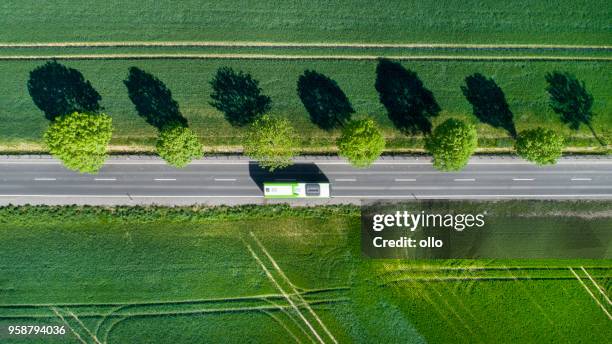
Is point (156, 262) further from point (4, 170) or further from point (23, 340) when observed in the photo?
point (4, 170)

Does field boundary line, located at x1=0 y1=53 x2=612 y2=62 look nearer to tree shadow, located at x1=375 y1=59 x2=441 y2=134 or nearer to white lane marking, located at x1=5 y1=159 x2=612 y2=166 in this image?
tree shadow, located at x1=375 y1=59 x2=441 y2=134

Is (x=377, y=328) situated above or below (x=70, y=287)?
below

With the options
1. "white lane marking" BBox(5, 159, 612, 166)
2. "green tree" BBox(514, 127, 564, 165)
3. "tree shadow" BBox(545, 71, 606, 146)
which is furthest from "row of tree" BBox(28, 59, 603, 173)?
"white lane marking" BBox(5, 159, 612, 166)

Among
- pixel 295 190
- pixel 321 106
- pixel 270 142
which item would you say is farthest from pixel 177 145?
pixel 321 106

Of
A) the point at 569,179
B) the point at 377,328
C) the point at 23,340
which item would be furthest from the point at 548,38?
the point at 23,340

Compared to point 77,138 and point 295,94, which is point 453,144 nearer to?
point 295,94

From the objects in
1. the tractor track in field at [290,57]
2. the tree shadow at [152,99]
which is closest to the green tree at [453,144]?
the tractor track in field at [290,57]
